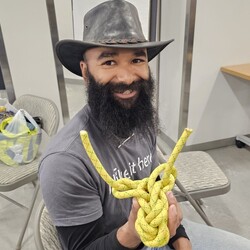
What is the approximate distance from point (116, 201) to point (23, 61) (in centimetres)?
Result: 142

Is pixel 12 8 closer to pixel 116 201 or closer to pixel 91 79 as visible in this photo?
pixel 91 79

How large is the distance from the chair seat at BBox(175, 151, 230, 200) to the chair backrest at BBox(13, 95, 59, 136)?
718mm

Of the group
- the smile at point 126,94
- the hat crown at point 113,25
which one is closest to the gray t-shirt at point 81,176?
the smile at point 126,94

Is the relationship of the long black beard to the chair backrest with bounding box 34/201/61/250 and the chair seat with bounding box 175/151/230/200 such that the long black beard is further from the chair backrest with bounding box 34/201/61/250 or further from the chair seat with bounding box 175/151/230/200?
the chair seat with bounding box 175/151/230/200

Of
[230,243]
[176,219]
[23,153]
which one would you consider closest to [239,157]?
[230,243]

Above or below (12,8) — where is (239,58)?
below

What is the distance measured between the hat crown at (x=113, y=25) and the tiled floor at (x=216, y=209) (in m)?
0.98

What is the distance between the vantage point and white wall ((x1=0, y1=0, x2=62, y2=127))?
1.70m

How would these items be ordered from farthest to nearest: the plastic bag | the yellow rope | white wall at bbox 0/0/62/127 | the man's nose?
white wall at bbox 0/0/62/127, the plastic bag, the man's nose, the yellow rope

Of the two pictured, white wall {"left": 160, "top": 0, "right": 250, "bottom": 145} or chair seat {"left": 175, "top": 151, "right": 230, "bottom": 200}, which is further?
white wall {"left": 160, "top": 0, "right": 250, "bottom": 145}

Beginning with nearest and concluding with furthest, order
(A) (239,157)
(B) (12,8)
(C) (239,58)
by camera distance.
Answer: (B) (12,8)
(C) (239,58)
(A) (239,157)

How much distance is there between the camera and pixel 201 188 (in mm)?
1187

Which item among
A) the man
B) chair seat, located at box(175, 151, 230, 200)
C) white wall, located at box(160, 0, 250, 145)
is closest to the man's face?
the man

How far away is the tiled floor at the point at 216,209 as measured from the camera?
1.53 m
